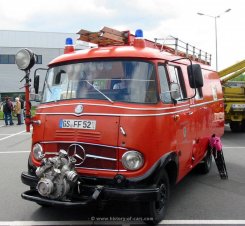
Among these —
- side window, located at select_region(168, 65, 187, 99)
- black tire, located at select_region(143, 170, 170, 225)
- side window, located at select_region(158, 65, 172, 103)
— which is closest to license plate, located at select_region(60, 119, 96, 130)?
side window, located at select_region(158, 65, 172, 103)

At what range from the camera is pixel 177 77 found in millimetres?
6078

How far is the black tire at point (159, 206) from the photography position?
501 cm

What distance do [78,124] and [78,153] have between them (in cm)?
38

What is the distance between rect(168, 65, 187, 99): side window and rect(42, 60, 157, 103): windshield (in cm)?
59

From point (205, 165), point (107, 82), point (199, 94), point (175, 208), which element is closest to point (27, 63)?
point (107, 82)

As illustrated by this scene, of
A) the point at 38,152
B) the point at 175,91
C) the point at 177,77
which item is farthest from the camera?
the point at 177,77

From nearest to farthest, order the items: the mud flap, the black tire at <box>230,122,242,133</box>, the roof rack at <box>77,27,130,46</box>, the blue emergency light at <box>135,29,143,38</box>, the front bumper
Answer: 1. the front bumper
2. the blue emergency light at <box>135,29,143,38</box>
3. the roof rack at <box>77,27,130,46</box>
4. the mud flap
5. the black tire at <box>230,122,242,133</box>

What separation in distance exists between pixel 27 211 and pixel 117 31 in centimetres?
320

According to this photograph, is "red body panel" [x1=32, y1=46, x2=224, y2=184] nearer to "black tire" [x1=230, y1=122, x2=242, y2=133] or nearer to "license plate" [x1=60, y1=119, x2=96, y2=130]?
"license plate" [x1=60, y1=119, x2=96, y2=130]

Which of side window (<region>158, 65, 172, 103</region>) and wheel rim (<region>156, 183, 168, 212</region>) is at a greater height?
side window (<region>158, 65, 172, 103</region>)

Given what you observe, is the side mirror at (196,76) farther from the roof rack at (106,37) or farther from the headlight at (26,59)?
the headlight at (26,59)

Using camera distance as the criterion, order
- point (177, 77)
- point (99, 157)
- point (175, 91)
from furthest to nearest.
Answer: point (177, 77) < point (175, 91) < point (99, 157)

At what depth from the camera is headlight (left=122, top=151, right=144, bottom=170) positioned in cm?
482

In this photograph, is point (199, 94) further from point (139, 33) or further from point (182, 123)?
point (139, 33)
